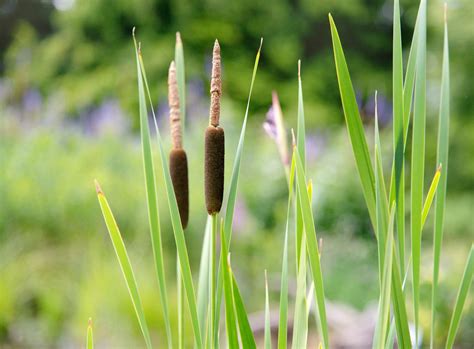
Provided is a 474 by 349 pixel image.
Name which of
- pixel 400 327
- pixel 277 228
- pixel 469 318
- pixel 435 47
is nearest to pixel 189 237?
pixel 277 228

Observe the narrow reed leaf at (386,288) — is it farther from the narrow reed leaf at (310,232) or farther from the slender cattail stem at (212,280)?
the slender cattail stem at (212,280)

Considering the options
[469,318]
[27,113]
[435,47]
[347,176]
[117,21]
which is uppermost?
[117,21]

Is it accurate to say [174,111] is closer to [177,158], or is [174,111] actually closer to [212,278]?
[177,158]

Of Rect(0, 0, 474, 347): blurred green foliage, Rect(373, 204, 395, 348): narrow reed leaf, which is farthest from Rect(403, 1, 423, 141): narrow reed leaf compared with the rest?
Rect(0, 0, 474, 347): blurred green foliage

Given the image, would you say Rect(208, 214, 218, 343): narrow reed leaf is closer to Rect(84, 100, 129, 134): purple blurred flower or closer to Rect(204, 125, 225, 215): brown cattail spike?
Rect(204, 125, 225, 215): brown cattail spike

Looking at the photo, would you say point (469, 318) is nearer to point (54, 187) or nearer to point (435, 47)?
point (54, 187)

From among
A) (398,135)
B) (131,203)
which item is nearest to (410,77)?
(398,135)

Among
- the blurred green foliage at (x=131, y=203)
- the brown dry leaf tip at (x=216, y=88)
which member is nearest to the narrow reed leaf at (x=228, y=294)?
the brown dry leaf tip at (x=216, y=88)

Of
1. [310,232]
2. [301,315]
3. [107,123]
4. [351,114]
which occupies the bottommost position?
[301,315]
